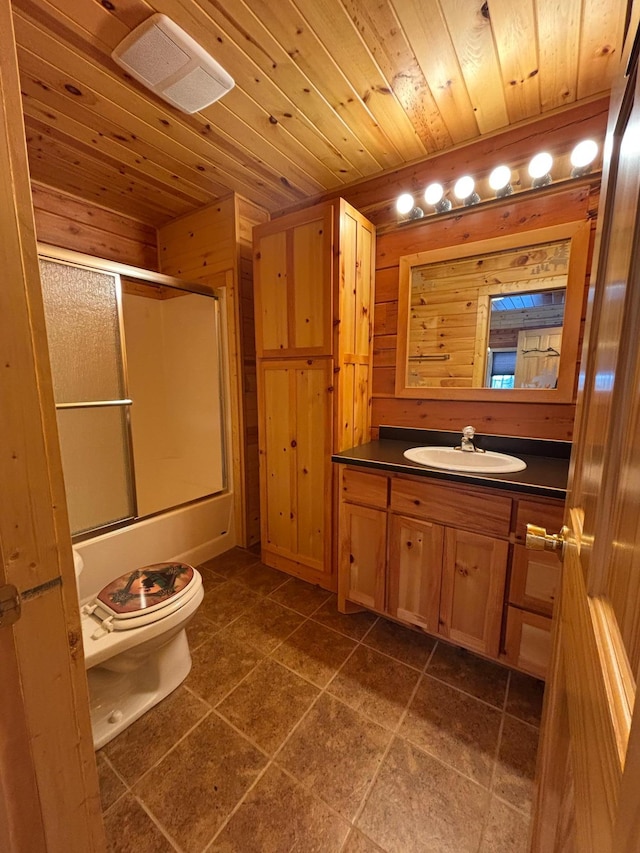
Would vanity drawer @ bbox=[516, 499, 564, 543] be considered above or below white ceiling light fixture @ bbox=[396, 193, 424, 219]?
below

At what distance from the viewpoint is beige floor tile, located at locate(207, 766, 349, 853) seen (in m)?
0.94

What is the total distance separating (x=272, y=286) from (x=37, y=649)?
1.86 meters

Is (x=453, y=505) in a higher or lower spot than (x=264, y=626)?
higher

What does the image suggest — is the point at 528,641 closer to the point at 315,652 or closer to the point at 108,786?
the point at 315,652

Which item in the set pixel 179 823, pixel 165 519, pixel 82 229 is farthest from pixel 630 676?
pixel 82 229

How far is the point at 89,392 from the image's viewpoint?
187 cm

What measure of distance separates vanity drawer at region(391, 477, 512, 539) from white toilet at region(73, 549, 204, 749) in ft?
3.14

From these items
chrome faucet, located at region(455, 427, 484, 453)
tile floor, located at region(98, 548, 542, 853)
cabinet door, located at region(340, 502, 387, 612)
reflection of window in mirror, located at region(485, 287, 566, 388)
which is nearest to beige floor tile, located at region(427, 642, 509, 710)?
tile floor, located at region(98, 548, 542, 853)

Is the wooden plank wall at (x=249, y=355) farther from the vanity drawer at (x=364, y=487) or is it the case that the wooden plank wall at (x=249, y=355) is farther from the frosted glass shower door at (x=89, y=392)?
the vanity drawer at (x=364, y=487)

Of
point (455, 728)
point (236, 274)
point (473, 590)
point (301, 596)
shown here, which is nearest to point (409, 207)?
point (236, 274)

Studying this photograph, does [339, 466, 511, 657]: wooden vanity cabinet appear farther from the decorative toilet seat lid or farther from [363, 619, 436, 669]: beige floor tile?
the decorative toilet seat lid

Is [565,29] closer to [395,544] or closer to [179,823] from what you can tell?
[395,544]

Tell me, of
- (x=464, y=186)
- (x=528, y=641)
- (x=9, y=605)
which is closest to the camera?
(x=9, y=605)

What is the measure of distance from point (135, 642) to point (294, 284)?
1768 mm
